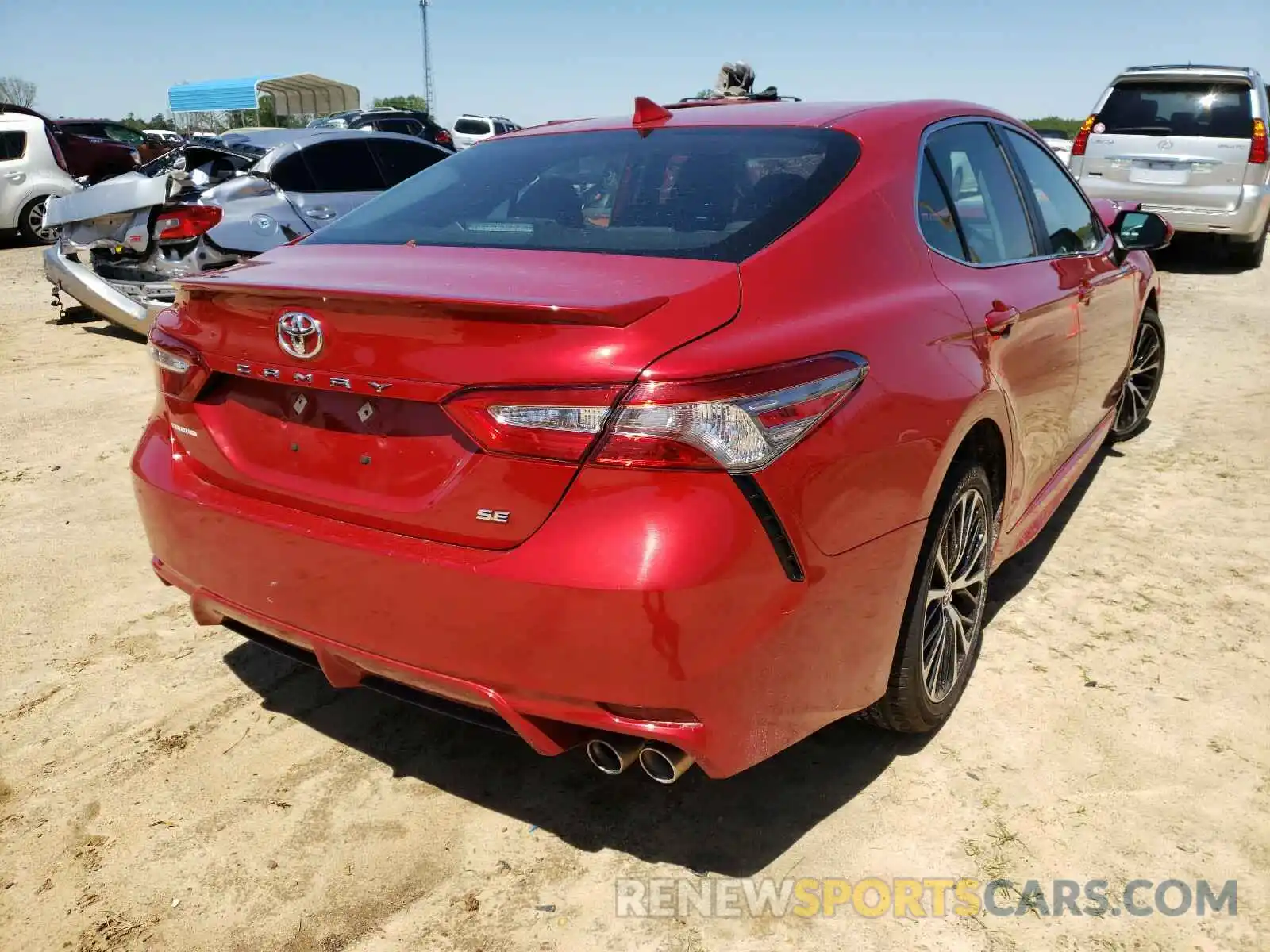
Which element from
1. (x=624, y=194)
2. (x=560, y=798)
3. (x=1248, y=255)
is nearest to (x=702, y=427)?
(x=624, y=194)

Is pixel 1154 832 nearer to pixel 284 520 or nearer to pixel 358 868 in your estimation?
pixel 358 868

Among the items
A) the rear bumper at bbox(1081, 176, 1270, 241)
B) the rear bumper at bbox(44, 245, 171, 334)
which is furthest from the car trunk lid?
the rear bumper at bbox(1081, 176, 1270, 241)

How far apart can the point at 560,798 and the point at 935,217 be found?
1.76m

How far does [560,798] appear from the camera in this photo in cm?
252

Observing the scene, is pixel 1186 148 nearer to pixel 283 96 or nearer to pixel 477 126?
pixel 477 126

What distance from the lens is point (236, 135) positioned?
9.40 m

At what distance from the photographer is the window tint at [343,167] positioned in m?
7.97

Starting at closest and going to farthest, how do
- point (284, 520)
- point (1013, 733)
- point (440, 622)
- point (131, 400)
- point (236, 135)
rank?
point (440, 622)
point (284, 520)
point (1013, 733)
point (131, 400)
point (236, 135)

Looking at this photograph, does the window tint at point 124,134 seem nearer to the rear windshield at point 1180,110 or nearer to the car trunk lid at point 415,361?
the rear windshield at point 1180,110

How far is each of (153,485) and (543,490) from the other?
1.17 m

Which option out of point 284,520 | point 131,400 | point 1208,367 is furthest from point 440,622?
point 1208,367

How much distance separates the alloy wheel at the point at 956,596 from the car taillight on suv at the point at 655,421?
0.77 meters

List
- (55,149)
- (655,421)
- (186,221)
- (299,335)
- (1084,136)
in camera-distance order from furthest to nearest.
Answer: (55,149) < (1084,136) < (186,221) < (299,335) < (655,421)

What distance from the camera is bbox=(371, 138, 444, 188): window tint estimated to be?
8.43 meters
